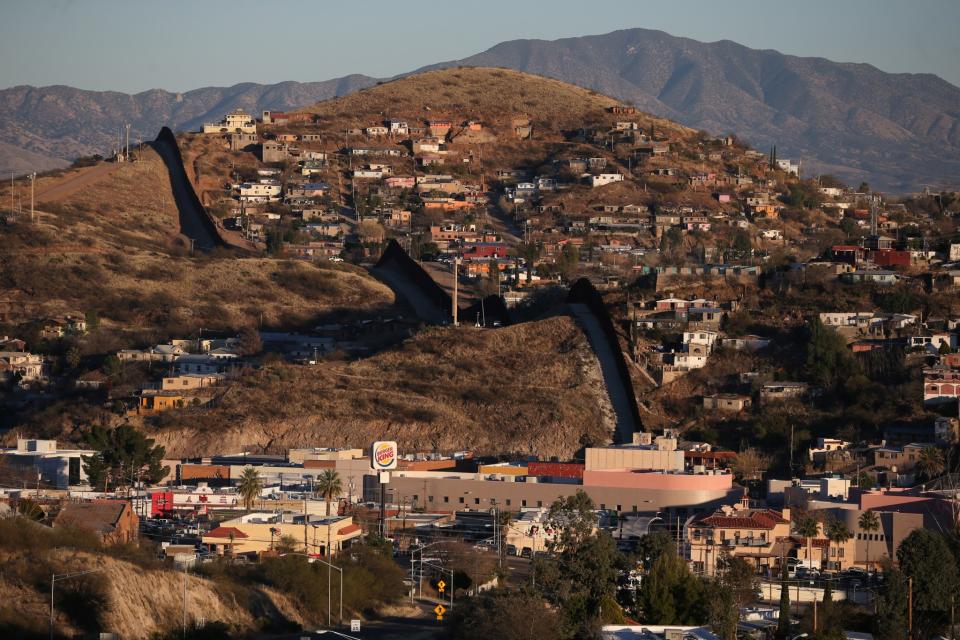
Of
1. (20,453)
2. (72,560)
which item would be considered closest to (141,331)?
(20,453)

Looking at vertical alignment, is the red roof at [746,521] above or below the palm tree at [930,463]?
below

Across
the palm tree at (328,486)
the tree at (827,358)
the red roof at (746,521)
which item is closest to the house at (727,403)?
the tree at (827,358)

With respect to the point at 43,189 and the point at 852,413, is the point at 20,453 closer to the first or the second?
the point at 852,413

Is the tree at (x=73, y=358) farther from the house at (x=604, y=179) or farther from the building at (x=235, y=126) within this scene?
the building at (x=235, y=126)

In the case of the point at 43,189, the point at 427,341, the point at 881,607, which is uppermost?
the point at 43,189

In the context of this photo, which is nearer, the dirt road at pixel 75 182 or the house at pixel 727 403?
the house at pixel 727 403

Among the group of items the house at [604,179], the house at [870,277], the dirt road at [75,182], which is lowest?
the house at [870,277]

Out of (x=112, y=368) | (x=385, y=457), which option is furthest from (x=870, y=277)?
(x=385, y=457)
